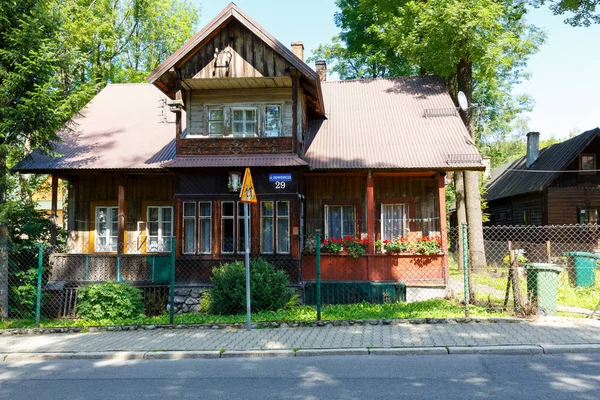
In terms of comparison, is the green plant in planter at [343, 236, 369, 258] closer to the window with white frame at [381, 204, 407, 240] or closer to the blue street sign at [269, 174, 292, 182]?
the window with white frame at [381, 204, 407, 240]

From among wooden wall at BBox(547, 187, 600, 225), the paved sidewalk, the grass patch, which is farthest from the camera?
wooden wall at BBox(547, 187, 600, 225)

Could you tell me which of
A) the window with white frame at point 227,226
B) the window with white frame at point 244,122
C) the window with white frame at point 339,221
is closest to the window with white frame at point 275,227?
the window with white frame at point 227,226

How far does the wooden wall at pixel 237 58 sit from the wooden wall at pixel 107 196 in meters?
4.39

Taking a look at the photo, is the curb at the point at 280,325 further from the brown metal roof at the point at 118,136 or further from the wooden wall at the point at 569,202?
the wooden wall at the point at 569,202

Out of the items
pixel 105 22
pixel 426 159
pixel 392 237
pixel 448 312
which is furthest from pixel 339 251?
pixel 105 22

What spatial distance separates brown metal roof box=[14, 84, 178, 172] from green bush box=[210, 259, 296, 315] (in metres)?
4.90

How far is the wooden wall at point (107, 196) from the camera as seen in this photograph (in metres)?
17.3

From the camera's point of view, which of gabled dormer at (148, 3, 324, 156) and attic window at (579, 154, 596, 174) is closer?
gabled dormer at (148, 3, 324, 156)

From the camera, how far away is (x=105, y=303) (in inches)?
471

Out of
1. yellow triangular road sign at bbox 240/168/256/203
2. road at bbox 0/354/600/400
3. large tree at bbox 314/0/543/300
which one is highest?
large tree at bbox 314/0/543/300

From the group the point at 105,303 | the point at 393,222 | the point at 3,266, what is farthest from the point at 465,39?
the point at 3,266

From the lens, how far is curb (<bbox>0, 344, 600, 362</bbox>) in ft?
25.3

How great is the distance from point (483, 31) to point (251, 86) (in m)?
9.89

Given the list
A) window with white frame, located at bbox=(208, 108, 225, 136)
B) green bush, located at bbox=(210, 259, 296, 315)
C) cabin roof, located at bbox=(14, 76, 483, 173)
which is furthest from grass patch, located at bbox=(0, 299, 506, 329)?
window with white frame, located at bbox=(208, 108, 225, 136)
